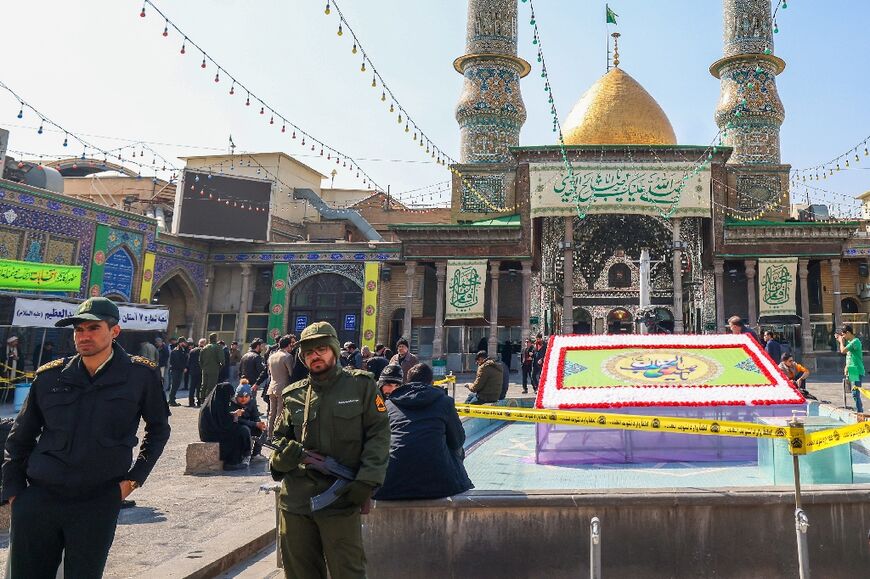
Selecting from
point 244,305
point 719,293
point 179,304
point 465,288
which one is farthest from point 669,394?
point 179,304

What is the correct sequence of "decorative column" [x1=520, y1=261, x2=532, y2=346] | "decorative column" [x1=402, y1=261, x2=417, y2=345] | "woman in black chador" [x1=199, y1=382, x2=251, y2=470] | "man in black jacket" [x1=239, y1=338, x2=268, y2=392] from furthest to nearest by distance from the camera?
"decorative column" [x1=402, y1=261, x2=417, y2=345]
"decorative column" [x1=520, y1=261, x2=532, y2=346]
"man in black jacket" [x1=239, y1=338, x2=268, y2=392]
"woman in black chador" [x1=199, y1=382, x2=251, y2=470]

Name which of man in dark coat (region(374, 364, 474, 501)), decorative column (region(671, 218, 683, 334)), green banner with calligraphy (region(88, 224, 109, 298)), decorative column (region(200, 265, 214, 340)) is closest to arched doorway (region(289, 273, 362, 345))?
decorative column (region(200, 265, 214, 340))

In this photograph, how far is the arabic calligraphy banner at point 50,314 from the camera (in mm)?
14093

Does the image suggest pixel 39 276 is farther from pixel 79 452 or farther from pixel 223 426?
pixel 79 452

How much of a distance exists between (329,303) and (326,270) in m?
1.31

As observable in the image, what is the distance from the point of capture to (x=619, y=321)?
24.6 m

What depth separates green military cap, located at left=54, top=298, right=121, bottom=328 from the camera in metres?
2.56

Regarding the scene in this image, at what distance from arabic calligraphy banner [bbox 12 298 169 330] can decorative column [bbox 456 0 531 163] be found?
13997 millimetres

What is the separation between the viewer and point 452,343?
22656 mm

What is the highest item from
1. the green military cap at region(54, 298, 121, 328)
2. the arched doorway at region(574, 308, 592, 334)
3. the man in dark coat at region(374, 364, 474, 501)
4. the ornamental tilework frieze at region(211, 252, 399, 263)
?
the ornamental tilework frieze at region(211, 252, 399, 263)

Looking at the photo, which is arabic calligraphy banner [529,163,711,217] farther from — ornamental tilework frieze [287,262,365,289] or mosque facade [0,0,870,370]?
Result: ornamental tilework frieze [287,262,365,289]

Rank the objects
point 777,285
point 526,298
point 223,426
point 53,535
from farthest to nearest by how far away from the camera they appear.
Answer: point 526,298
point 777,285
point 223,426
point 53,535

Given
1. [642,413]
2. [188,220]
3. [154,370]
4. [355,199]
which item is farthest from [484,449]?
[355,199]

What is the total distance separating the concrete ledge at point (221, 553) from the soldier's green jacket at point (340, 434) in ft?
4.08
